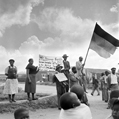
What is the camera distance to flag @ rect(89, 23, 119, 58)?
5871 mm

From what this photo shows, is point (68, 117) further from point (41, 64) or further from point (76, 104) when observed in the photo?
point (41, 64)

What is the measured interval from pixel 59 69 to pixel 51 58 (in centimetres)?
756

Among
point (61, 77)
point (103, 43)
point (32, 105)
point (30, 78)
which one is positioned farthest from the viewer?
point (30, 78)

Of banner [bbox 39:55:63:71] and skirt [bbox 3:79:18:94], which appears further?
banner [bbox 39:55:63:71]

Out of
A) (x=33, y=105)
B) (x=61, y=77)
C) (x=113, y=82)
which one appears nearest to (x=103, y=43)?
(x=61, y=77)

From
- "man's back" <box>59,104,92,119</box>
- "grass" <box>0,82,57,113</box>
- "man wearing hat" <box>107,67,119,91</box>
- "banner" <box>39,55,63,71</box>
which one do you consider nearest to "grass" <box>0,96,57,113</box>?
"grass" <box>0,82,57,113</box>

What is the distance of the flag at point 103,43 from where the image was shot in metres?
5.87

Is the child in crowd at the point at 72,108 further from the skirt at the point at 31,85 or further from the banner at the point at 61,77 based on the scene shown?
the skirt at the point at 31,85

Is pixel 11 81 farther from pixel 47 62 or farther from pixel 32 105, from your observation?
pixel 47 62

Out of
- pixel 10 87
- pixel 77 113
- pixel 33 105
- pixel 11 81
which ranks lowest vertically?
pixel 33 105

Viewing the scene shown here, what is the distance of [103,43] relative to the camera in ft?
19.8

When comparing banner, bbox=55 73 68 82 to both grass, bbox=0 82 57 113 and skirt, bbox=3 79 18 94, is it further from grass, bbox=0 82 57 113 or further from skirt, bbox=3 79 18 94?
skirt, bbox=3 79 18 94

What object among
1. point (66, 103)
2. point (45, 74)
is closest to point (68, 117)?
point (66, 103)

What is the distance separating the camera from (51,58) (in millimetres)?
14492
